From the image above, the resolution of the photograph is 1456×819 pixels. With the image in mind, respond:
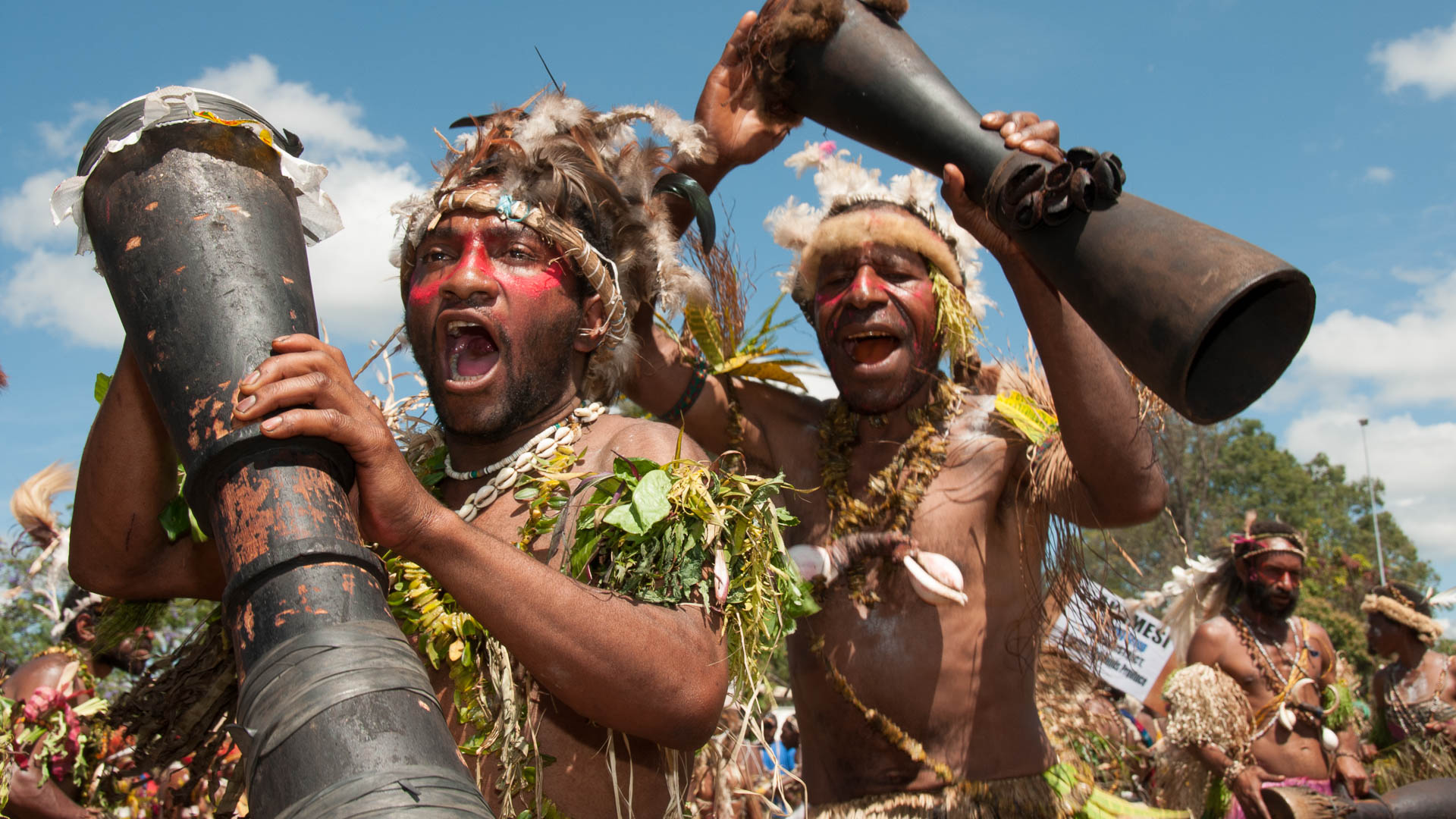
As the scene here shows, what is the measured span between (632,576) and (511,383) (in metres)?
0.66

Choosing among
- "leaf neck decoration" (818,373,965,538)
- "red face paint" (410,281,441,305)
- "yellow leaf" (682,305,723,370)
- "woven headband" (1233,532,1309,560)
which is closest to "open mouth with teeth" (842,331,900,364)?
"leaf neck decoration" (818,373,965,538)

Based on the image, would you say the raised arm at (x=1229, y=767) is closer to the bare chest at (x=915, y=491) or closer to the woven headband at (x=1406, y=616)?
the woven headband at (x=1406, y=616)

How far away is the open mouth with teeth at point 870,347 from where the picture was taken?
3.51 m

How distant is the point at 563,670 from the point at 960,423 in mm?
2115

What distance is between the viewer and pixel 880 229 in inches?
142

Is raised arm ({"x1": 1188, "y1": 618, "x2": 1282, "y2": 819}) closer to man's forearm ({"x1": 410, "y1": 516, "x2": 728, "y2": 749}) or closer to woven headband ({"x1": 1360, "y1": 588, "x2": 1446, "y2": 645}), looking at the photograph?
woven headband ({"x1": 1360, "y1": 588, "x2": 1446, "y2": 645})

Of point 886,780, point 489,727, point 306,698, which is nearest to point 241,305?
point 306,698

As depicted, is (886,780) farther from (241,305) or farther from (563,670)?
(241,305)

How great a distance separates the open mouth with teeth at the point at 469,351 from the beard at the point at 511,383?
0.10 ft

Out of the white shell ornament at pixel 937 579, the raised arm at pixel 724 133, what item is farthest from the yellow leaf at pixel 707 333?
the white shell ornament at pixel 937 579

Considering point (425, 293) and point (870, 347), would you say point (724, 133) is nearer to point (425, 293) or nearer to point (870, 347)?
point (870, 347)

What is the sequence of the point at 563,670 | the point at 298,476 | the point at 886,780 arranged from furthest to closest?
the point at 886,780
the point at 563,670
the point at 298,476

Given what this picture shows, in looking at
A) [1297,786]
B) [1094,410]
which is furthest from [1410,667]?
[1094,410]

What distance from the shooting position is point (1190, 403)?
75.0 inches
